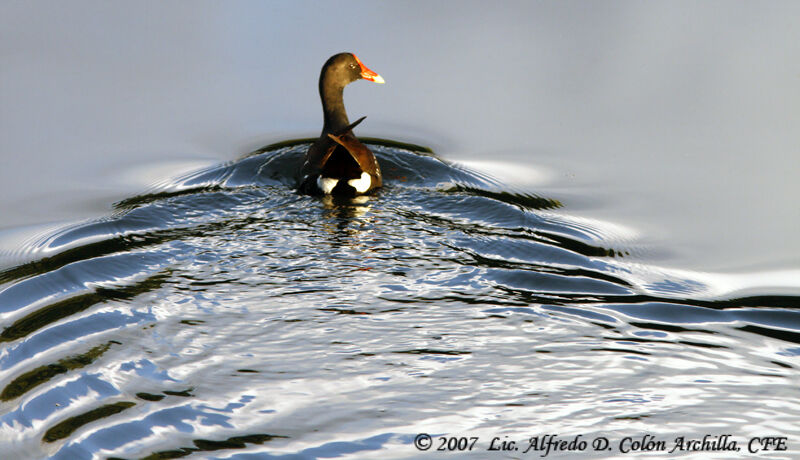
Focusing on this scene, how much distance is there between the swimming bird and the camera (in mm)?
6852

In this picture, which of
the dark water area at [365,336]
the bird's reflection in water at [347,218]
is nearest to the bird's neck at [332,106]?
the bird's reflection in water at [347,218]

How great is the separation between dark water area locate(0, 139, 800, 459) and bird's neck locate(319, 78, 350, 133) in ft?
4.91

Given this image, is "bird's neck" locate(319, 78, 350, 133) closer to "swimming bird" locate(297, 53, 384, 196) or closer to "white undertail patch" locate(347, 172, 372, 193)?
"swimming bird" locate(297, 53, 384, 196)

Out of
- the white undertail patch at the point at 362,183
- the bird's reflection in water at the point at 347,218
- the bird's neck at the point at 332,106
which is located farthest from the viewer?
the bird's neck at the point at 332,106

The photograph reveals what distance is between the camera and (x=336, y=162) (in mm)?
6879

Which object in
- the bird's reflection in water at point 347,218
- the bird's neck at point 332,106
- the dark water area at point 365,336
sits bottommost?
the dark water area at point 365,336

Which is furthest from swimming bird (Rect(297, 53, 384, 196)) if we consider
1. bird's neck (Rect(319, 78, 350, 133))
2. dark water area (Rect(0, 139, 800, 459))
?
dark water area (Rect(0, 139, 800, 459))

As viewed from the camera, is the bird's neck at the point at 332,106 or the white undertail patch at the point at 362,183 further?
the bird's neck at the point at 332,106

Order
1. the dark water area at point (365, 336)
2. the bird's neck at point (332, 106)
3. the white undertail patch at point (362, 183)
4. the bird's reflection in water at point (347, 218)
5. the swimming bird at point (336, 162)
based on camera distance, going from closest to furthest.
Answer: the dark water area at point (365, 336) < the bird's reflection in water at point (347, 218) < the swimming bird at point (336, 162) < the white undertail patch at point (362, 183) < the bird's neck at point (332, 106)

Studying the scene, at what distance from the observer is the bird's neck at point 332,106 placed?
7.95 meters

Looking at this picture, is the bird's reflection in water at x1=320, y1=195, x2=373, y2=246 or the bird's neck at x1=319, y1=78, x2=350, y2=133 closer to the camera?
the bird's reflection in water at x1=320, y1=195, x2=373, y2=246

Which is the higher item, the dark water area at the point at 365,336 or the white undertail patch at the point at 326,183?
the white undertail patch at the point at 326,183

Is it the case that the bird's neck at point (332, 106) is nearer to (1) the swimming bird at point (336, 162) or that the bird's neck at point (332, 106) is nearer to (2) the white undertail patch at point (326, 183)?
(1) the swimming bird at point (336, 162)

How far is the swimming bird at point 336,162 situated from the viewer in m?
6.85
